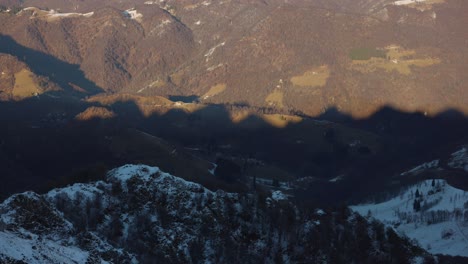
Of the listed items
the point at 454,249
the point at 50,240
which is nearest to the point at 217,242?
the point at 50,240

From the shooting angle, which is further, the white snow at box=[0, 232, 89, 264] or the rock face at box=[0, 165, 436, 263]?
the rock face at box=[0, 165, 436, 263]

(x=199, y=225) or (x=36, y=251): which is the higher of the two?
(x=36, y=251)

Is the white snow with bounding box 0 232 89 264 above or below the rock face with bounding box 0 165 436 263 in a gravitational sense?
above

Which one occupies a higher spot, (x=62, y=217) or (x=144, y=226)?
(x=62, y=217)

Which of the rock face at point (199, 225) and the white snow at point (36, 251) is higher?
the white snow at point (36, 251)

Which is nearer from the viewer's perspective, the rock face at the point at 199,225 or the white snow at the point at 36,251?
the white snow at the point at 36,251

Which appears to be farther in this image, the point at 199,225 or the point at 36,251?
the point at 199,225

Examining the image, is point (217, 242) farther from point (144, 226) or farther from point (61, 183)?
point (61, 183)

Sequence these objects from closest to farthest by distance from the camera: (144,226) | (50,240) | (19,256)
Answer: (19,256), (50,240), (144,226)
